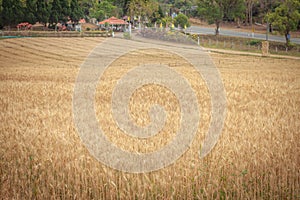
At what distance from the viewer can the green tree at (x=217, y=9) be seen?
5419 centimetres

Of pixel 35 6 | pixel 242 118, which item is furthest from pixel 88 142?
pixel 35 6

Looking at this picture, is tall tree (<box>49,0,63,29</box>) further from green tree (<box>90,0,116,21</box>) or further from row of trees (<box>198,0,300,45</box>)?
row of trees (<box>198,0,300,45</box>)

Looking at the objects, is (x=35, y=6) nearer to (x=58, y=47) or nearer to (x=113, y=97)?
(x=58, y=47)

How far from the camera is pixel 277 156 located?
6.29 meters

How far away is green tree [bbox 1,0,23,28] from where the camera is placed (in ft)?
196

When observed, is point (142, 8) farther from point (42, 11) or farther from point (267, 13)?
point (267, 13)

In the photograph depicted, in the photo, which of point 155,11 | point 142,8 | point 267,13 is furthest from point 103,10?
point 267,13

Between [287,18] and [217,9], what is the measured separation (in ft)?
40.7

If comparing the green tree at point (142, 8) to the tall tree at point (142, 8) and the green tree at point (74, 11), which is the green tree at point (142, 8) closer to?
the tall tree at point (142, 8)

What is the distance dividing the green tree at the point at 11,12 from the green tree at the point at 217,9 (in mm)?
27426

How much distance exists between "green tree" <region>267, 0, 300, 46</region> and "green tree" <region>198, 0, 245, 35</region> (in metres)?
10.1

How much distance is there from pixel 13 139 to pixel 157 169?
3077mm

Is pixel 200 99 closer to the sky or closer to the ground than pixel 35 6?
closer to the ground

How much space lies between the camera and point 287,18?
1704 inches
